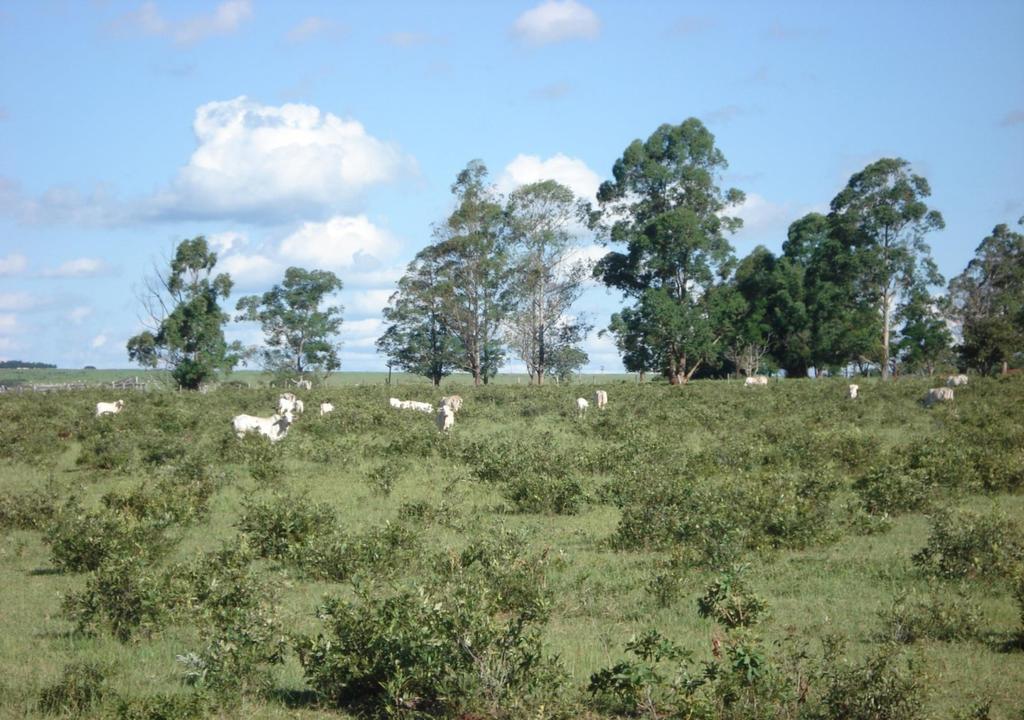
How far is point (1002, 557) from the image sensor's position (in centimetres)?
1095

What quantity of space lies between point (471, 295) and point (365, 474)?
41.7 metres

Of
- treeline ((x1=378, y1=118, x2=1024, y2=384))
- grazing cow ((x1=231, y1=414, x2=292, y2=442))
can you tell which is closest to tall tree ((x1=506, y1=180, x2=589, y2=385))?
treeline ((x1=378, y1=118, x2=1024, y2=384))

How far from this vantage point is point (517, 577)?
9695 millimetres

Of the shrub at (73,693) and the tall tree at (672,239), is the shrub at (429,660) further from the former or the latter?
the tall tree at (672,239)

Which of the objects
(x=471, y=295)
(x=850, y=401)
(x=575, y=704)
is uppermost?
(x=471, y=295)

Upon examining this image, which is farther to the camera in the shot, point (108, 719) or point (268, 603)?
point (268, 603)

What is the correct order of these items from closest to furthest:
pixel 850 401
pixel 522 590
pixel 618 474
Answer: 1. pixel 522 590
2. pixel 618 474
3. pixel 850 401

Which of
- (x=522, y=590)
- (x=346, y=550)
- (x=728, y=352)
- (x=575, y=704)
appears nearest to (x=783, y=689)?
(x=575, y=704)

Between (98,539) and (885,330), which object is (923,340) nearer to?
(885,330)

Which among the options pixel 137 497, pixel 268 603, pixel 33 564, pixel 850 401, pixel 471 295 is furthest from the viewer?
pixel 471 295

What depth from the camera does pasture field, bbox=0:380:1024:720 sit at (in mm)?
7078

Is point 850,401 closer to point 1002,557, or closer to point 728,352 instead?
point 1002,557

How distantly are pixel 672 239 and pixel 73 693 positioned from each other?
4900cm

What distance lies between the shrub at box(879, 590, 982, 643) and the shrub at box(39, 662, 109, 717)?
21.4 ft
